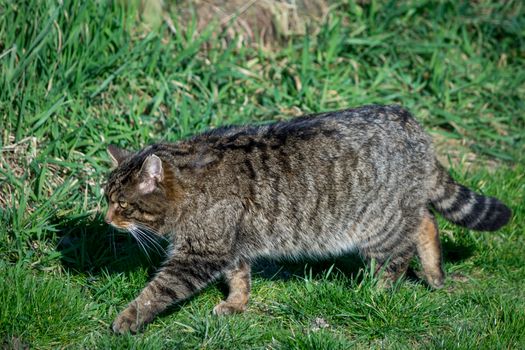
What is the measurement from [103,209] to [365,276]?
1882mm

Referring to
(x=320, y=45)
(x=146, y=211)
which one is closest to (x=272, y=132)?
(x=146, y=211)

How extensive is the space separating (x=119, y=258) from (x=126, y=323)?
2.76 feet

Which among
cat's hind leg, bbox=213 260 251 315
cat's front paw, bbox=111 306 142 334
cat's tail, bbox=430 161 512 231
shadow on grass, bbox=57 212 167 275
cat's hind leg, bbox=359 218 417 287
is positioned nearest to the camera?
cat's front paw, bbox=111 306 142 334

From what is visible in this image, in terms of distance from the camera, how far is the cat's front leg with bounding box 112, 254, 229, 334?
448cm

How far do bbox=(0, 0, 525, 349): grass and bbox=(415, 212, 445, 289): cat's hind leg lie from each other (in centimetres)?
12

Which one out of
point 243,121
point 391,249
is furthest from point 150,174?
point 243,121

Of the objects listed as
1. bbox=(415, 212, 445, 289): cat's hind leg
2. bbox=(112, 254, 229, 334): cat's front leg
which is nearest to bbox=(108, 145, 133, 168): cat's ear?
bbox=(112, 254, 229, 334): cat's front leg

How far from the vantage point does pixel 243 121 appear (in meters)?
6.31

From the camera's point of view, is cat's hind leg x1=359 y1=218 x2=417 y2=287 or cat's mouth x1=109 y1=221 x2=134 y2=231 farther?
cat's hind leg x1=359 y1=218 x2=417 y2=287

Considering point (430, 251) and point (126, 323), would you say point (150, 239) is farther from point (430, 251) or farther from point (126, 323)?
point (430, 251)

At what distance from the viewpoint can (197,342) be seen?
438 centimetres

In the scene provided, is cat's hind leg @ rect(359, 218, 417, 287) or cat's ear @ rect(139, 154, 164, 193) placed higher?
cat's ear @ rect(139, 154, 164, 193)

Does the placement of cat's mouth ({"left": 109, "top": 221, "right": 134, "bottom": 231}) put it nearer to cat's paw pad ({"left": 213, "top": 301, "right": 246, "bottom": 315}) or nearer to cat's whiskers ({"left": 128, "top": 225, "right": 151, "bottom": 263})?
cat's whiskers ({"left": 128, "top": 225, "right": 151, "bottom": 263})

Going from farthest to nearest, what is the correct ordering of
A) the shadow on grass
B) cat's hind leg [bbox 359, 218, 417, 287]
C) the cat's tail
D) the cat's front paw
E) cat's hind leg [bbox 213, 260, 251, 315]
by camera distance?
the cat's tail → the shadow on grass → cat's hind leg [bbox 359, 218, 417, 287] → cat's hind leg [bbox 213, 260, 251, 315] → the cat's front paw
